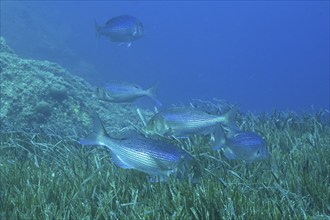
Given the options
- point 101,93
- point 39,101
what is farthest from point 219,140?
point 39,101

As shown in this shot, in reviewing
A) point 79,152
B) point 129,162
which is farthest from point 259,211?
point 79,152

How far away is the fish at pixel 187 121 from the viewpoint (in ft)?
18.7

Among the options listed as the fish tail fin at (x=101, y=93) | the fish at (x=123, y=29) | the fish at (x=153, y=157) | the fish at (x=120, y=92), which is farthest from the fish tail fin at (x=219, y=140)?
the fish at (x=123, y=29)

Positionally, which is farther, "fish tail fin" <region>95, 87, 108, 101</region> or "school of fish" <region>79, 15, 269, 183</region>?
"fish tail fin" <region>95, 87, 108, 101</region>

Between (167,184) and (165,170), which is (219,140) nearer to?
(165,170)

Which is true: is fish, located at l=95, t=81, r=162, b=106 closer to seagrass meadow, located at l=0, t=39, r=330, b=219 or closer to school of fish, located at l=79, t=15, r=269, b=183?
school of fish, located at l=79, t=15, r=269, b=183

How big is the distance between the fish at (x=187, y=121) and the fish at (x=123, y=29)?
9.41 ft

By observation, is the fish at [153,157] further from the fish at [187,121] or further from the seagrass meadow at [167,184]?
the fish at [187,121]

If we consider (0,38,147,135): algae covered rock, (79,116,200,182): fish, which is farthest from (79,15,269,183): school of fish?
(0,38,147,135): algae covered rock

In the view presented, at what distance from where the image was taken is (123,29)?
810 centimetres

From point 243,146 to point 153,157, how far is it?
1.33 metres

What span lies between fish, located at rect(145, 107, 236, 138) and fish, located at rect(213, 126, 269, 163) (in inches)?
16.3

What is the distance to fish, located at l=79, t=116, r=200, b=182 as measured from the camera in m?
4.37

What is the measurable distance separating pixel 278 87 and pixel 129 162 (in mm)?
102111
